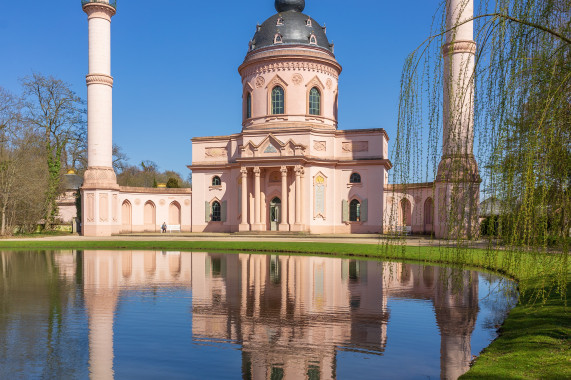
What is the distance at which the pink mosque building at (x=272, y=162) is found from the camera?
141 ft

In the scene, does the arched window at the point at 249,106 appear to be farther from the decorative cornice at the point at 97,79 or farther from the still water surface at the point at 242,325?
the still water surface at the point at 242,325

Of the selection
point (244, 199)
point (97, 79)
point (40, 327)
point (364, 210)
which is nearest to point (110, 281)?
point (40, 327)

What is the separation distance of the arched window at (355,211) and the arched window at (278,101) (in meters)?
11.2

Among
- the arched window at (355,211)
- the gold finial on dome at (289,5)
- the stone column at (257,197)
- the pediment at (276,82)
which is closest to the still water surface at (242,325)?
the stone column at (257,197)

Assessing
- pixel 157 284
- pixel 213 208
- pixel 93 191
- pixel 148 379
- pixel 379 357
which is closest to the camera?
pixel 148 379

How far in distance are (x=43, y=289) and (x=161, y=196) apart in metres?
38.2

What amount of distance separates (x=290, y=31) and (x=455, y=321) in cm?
4292

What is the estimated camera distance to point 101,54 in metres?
43.0

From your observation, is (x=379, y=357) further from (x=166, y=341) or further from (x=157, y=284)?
(x=157, y=284)

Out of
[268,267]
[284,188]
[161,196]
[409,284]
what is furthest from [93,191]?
[409,284]

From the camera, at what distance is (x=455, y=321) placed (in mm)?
10453

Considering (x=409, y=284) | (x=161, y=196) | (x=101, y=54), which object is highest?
(x=101, y=54)

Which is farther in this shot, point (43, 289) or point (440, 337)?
point (43, 289)

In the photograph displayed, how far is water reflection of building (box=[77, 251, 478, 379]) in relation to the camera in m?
7.58
